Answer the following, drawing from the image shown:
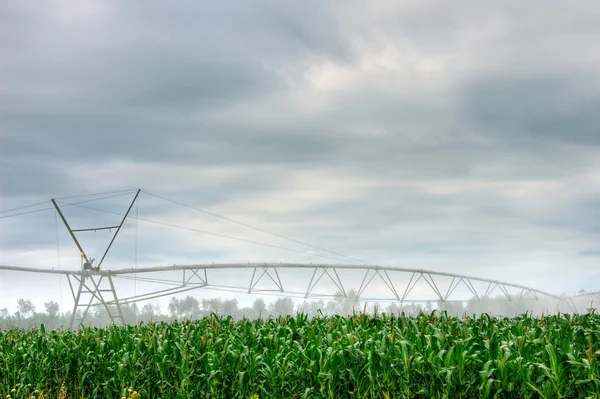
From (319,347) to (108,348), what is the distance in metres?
7.30

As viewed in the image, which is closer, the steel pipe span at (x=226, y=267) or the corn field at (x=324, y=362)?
the corn field at (x=324, y=362)

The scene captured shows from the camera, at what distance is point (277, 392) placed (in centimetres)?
1323

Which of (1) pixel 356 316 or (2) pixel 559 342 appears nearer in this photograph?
(2) pixel 559 342

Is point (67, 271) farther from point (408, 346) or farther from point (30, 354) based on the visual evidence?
point (408, 346)

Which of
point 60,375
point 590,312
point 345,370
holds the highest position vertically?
point 590,312

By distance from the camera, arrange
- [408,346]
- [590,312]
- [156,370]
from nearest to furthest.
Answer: [408,346] → [156,370] → [590,312]

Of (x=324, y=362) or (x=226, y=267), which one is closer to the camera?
(x=324, y=362)

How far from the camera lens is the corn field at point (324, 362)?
1136cm

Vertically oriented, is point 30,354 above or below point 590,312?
below

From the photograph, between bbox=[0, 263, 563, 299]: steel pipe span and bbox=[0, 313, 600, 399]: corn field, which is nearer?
bbox=[0, 313, 600, 399]: corn field

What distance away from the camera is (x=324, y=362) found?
42.3 ft

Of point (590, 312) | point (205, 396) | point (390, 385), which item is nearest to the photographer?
point (390, 385)

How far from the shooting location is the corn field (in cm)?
1136

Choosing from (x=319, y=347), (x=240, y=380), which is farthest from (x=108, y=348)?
(x=319, y=347)
